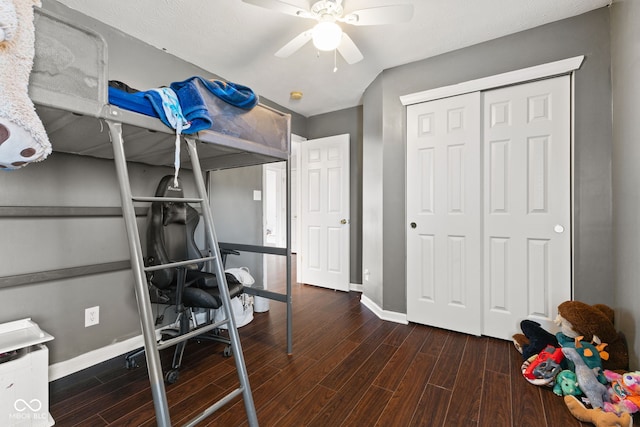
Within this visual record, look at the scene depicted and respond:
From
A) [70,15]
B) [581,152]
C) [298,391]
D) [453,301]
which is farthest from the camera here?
[453,301]

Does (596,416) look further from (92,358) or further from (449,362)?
(92,358)

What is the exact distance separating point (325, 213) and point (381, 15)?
254 cm

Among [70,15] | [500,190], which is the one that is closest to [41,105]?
[70,15]

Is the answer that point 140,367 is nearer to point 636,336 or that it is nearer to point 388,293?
point 388,293

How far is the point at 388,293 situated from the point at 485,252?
0.97m

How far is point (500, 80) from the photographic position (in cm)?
227

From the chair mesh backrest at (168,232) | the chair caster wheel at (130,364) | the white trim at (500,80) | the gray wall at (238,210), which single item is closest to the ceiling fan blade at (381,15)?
the white trim at (500,80)

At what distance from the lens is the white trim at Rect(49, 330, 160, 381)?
5.66 ft

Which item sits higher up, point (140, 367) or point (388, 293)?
point (388, 293)

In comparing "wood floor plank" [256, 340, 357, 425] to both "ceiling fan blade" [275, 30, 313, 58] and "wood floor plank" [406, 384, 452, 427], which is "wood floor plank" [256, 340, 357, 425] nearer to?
"wood floor plank" [406, 384, 452, 427]

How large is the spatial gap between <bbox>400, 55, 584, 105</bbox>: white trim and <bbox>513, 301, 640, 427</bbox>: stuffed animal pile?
169cm

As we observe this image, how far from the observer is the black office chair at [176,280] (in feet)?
5.99

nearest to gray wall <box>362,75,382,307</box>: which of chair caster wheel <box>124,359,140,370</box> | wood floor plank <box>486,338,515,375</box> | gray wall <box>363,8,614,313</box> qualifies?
gray wall <box>363,8,614,313</box>

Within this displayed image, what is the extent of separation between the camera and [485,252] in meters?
2.39
